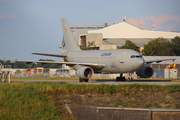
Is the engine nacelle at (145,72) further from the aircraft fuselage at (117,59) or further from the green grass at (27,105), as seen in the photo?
the green grass at (27,105)

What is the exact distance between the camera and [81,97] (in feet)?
62.9

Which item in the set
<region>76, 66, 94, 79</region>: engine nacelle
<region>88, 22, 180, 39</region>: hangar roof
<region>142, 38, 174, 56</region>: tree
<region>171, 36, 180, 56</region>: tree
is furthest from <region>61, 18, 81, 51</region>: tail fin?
<region>88, 22, 180, 39</region>: hangar roof

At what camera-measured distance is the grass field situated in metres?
15.4

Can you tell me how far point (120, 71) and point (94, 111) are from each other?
16244 mm

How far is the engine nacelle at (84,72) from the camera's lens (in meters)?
30.9

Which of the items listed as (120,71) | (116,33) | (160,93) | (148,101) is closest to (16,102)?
(148,101)

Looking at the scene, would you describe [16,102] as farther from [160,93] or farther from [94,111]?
[160,93]

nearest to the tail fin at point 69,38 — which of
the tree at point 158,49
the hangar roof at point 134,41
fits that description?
the tree at point 158,49

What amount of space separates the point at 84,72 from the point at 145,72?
821cm

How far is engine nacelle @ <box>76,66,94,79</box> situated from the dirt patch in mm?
11306

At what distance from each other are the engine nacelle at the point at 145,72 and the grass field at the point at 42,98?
37.8 ft

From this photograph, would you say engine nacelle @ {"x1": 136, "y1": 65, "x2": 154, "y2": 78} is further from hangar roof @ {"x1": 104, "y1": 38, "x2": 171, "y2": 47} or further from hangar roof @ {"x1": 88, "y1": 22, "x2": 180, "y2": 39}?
hangar roof @ {"x1": 88, "y1": 22, "x2": 180, "y2": 39}

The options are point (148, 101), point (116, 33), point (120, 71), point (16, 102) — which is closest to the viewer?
point (16, 102)

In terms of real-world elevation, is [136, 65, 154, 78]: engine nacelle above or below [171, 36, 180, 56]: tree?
below
